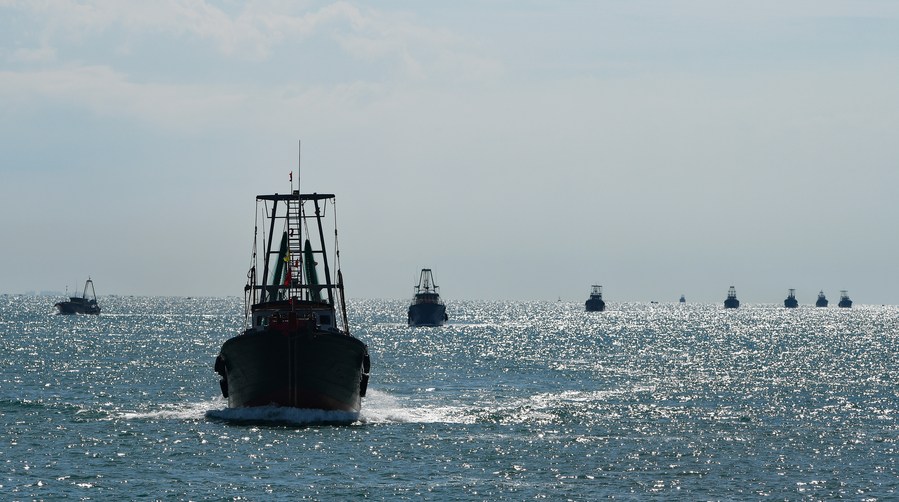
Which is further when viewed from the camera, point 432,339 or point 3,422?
point 432,339

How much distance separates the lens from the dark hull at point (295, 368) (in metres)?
59.0

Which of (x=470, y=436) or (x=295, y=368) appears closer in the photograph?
(x=470, y=436)

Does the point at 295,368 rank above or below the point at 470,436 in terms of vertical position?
above

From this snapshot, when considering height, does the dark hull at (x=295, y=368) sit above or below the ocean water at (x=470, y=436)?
above

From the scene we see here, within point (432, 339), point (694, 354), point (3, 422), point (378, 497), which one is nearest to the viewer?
point (378, 497)

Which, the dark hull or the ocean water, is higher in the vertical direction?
the dark hull

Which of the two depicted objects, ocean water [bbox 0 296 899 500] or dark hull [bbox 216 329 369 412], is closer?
ocean water [bbox 0 296 899 500]

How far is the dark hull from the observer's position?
58969mm

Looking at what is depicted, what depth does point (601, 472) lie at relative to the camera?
4772 centimetres

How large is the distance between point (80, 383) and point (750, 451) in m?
51.9

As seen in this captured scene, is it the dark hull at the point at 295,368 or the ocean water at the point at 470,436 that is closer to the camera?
the ocean water at the point at 470,436

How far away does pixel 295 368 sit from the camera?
5903 cm

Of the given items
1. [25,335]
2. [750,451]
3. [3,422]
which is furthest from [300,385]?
[25,335]

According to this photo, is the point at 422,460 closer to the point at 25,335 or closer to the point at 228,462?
the point at 228,462
